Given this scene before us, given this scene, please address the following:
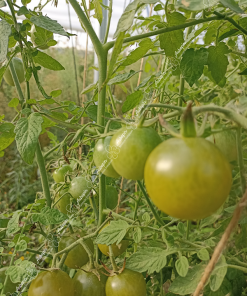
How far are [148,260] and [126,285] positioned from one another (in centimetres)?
9

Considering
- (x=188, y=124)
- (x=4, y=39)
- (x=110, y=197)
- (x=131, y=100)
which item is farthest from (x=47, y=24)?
(x=110, y=197)

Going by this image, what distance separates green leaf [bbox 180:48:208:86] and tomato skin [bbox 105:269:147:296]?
0.43 m

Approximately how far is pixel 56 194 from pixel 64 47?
3973mm

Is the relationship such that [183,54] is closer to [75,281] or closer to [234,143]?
[234,143]

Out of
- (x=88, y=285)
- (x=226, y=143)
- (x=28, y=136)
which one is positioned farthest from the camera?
(x=88, y=285)

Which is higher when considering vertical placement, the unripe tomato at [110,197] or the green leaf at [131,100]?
the green leaf at [131,100]

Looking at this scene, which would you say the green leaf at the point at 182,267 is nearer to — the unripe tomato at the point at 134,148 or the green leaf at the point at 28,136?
the unripe tomato at the point at 134,148

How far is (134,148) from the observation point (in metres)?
0.34

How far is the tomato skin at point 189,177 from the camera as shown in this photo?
26 centimetres

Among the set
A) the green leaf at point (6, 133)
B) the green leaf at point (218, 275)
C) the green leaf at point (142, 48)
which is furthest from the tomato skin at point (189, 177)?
the green leaf at point (6, 133)

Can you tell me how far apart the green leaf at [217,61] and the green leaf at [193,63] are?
0.03 m

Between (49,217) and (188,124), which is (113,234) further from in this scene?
(188,124)

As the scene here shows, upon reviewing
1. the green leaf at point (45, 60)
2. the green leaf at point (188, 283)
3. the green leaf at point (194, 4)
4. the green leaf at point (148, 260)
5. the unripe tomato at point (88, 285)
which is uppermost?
the green leaf at point (194, 4)

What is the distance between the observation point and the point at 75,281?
63cm
